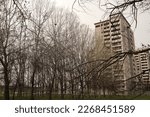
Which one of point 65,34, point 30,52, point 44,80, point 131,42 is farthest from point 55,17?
point 131,42

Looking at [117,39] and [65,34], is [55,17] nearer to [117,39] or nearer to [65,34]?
[65,34]

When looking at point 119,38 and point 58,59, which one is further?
point 58,59

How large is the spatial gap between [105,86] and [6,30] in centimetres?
1307

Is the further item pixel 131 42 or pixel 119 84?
pixel 131 42

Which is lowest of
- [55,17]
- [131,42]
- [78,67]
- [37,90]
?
[37,90]

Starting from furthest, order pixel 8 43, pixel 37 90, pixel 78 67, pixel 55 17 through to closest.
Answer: pixel 37 90, pixel 55 17, pixel 8 43, pixel 78 67

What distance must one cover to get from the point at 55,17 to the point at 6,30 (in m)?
8.15

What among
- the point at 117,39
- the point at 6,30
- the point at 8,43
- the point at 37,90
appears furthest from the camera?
the point at 37,90

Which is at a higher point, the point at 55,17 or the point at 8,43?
the point at 55,17

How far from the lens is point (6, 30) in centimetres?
1445

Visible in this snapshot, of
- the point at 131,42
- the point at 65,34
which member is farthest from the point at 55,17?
the point at 131,42

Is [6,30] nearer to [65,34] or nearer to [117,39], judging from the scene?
[65,34]

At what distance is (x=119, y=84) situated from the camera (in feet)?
8.51

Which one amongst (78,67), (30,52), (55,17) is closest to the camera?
(78,67)
